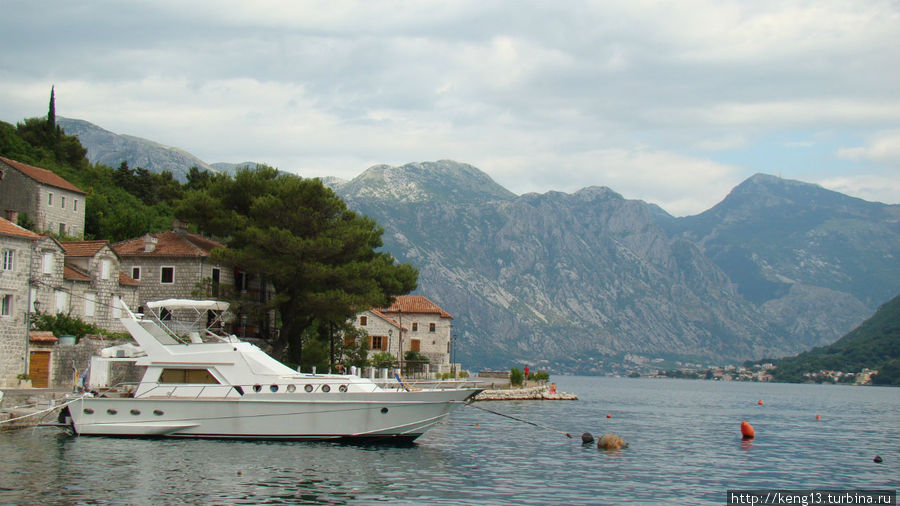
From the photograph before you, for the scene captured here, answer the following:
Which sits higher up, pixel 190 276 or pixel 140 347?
pixel 190 276

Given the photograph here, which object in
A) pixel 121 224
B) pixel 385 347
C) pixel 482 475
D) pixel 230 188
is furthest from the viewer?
pixel 385 347

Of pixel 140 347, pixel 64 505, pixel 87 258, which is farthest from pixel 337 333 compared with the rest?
pixel 64 505

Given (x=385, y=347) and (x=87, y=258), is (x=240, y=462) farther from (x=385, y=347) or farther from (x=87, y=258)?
(x=385, y=347)

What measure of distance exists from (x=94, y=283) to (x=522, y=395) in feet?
135

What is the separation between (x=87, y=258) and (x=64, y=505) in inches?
1181

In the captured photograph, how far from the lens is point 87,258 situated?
47344 mm

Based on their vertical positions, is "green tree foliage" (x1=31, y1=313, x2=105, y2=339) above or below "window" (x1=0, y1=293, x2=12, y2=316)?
below

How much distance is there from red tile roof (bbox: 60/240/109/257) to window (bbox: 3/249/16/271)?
21.0 feet

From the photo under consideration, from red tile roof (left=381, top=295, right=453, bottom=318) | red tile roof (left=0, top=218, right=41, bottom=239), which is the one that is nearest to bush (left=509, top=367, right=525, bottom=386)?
red tile roof (left=381, top=295, right=453, bottom=318)

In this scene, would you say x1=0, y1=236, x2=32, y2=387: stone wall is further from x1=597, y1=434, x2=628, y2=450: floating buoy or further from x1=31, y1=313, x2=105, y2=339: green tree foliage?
x1=597, y1=434, x2=628, y2=450: floating buoy

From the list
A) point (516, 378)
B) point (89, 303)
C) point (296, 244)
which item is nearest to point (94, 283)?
point (89, 303)

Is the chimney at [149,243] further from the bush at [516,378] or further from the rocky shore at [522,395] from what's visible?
the bush at [516,378]

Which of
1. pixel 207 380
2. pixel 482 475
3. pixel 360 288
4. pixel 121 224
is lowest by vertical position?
pixel 482 475

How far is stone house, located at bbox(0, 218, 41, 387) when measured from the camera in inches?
1576
